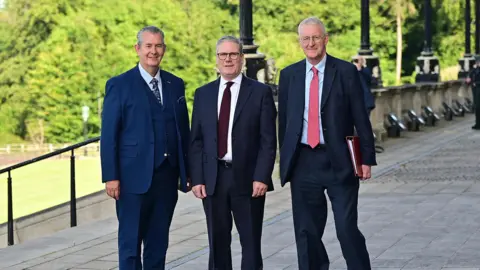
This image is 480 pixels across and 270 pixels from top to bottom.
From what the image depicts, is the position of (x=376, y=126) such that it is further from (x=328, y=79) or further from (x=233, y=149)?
Result: (x=233, y=149)

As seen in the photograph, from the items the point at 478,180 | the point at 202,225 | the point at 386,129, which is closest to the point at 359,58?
the point at 386,129

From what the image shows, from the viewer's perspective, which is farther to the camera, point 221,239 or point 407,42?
point 407,42

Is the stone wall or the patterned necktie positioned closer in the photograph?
the patterned necktie

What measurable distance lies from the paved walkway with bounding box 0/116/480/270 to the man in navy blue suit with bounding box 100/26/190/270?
1.90 meters

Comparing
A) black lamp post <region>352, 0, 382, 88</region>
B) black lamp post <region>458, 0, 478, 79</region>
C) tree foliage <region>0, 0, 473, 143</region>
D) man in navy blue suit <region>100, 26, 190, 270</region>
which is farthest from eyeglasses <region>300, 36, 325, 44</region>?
tree foliage <region>0, 0, 473, 143</region>

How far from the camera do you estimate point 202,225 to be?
12234mm

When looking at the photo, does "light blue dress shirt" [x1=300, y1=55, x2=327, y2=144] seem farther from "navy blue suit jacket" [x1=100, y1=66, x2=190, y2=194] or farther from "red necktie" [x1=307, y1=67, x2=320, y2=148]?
"navy blue suit jacket" [x1=100, y1=66, x2=190, y2=194]

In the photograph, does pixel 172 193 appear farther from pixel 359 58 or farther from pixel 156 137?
pixel 359 58

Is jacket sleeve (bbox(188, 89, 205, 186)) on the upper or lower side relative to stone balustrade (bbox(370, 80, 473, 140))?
upper

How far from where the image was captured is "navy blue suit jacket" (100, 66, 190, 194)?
759 cm

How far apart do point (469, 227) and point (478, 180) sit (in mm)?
4877

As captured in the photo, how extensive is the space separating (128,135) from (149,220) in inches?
22.2

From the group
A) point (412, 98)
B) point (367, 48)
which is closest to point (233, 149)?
point (367, 48)

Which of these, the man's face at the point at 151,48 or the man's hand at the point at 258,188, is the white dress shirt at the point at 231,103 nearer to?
the man's hand at the point at 258,188
